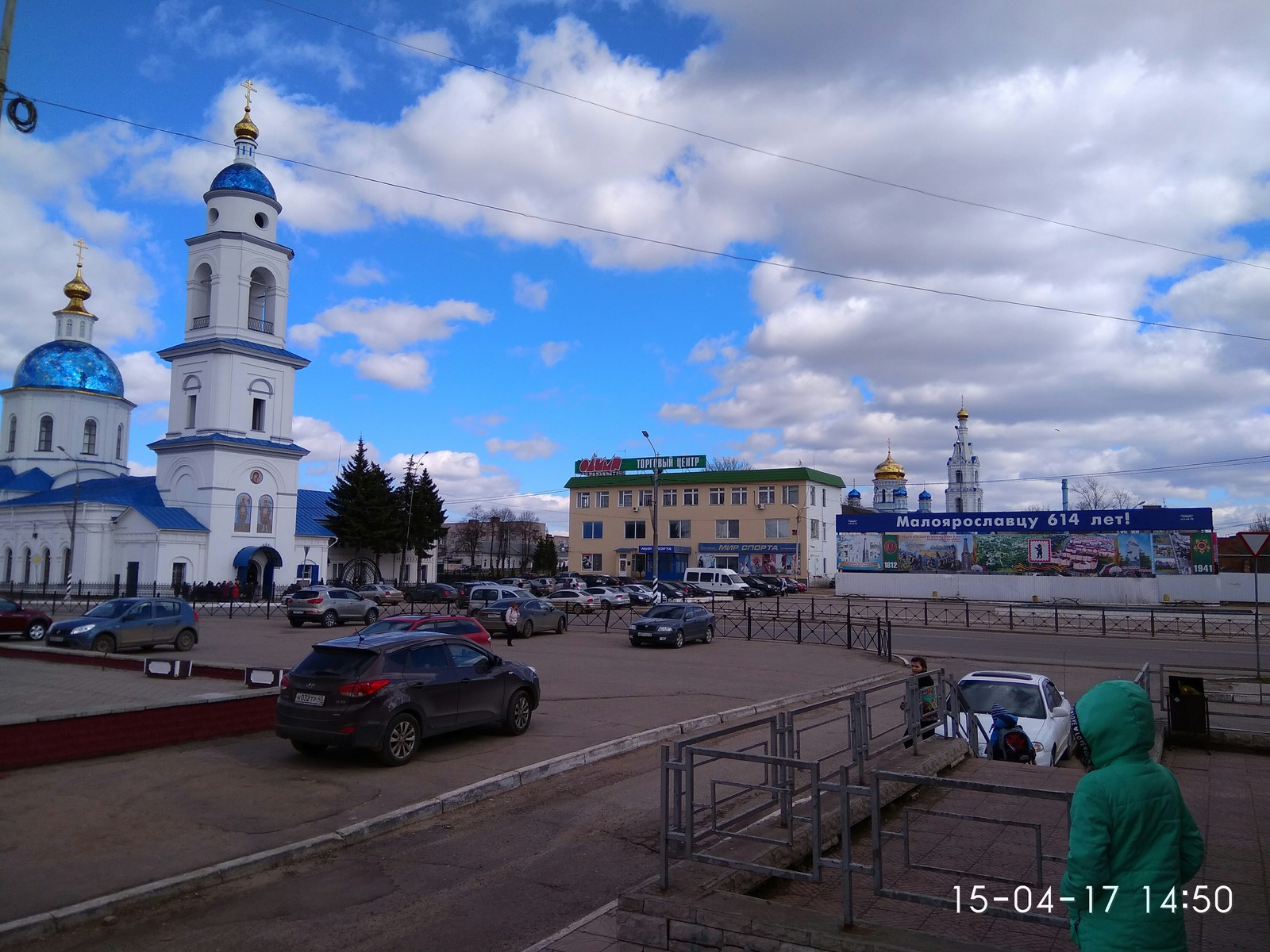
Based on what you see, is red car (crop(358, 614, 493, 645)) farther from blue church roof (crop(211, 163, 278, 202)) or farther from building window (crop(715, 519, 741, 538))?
building window (crop(715, 519, 741, 538))

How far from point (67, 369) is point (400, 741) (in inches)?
2670

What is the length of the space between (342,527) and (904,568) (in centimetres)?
4354

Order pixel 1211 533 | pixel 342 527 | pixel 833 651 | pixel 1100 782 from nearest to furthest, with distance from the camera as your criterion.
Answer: pixel 1100 782, pixel 833 651, pixel 1211 533, pixel 342 527

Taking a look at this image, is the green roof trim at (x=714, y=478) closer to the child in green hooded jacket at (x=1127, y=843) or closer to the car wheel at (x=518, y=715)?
the car wheel at (x=518, y=715)

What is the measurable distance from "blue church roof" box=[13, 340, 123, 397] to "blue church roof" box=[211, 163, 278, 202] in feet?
64.0

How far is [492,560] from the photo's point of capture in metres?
134

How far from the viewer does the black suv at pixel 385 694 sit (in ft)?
32.5

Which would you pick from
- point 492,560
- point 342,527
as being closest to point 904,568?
point 342,527

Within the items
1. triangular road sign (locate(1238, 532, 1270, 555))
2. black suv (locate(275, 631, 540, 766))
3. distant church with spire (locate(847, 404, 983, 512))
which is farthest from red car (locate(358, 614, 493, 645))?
distant church with spire (locate(847, 404, 983, 512))

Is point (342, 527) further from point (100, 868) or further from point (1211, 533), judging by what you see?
point (100, 868)

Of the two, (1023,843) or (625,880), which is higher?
(1023,843)

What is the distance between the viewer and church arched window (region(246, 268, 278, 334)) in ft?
187

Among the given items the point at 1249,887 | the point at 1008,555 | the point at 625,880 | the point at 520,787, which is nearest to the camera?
the point at 1249,887

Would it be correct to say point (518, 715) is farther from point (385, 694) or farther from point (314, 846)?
point (314, 846)
